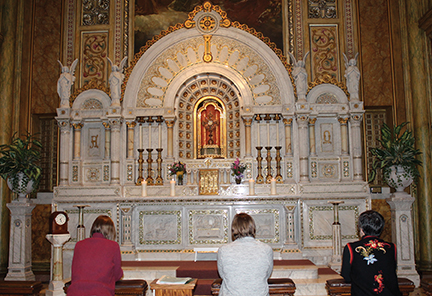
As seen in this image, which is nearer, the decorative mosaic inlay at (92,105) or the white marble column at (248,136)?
the white marble column at (248,136)

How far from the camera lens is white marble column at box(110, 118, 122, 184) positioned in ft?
35.3

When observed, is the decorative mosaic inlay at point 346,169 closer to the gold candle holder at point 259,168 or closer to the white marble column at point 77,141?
the gold candle holder at point 259,168

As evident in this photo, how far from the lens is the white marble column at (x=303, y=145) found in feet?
34.6

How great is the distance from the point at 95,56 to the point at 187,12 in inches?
113

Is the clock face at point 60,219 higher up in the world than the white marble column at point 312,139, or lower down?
lower down

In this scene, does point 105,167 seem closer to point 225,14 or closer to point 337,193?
point 225,14

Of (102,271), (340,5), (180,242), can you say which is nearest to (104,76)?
(180,242)

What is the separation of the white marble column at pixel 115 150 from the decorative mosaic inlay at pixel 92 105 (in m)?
0.64

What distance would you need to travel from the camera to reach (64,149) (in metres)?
10.9

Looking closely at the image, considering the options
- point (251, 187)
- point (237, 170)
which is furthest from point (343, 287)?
point (237, 170)

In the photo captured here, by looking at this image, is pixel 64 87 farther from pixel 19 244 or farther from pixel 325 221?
pixel 325 221

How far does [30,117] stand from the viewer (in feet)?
37.2

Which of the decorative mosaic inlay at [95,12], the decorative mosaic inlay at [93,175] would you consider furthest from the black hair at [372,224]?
the decorative mosaic inlay at [95,12]

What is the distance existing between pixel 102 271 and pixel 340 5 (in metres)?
9.97
